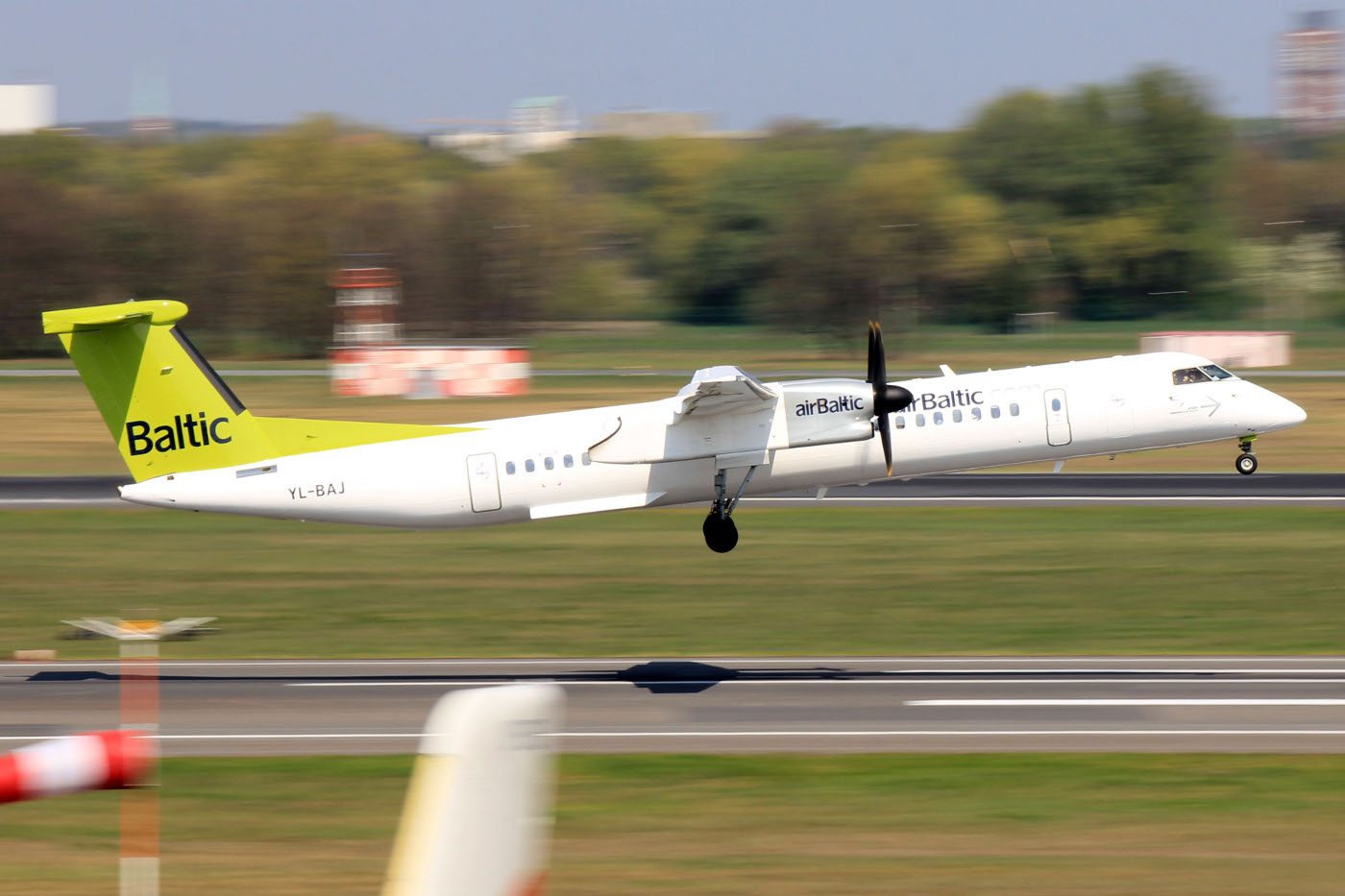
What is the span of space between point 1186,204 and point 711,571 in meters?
88.0

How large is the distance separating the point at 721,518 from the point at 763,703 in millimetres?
3854

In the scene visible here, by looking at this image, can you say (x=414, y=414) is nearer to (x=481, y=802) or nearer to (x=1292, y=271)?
(x=481, y=802)

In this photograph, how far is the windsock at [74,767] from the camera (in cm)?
623

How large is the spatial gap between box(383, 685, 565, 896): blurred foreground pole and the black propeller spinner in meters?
Result: 17.8

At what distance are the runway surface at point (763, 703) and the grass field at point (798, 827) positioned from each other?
34.7 inches

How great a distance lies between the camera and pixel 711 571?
30.6 m

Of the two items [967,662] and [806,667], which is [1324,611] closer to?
[967,662]

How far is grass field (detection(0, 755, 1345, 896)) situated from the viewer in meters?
13.1

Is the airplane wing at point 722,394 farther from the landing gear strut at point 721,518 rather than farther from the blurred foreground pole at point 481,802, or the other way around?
the blurred foreground pole at point 481,802

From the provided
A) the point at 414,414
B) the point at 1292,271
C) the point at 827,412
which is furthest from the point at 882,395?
the point at 1292,271

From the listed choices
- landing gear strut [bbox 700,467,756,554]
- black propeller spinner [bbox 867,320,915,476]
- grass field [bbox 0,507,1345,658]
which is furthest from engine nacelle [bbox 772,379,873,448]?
grass field [bbox 0,507,1345,658]

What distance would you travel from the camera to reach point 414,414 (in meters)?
55.5

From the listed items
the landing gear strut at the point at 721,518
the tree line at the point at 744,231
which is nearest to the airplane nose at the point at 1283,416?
the landing gear strut at the point at 721,518

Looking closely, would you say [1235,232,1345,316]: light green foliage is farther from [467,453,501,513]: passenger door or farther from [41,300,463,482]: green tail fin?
[41,300,463,482]: green tail fin
